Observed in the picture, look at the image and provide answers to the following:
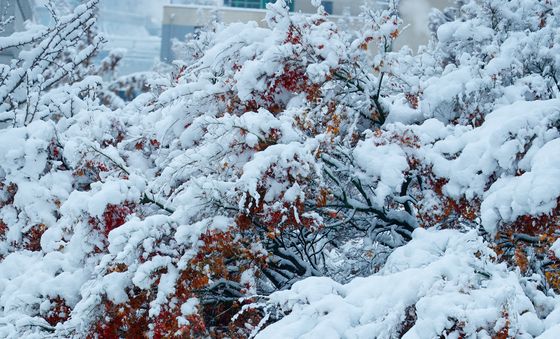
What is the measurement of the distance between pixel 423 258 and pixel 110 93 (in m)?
19.0

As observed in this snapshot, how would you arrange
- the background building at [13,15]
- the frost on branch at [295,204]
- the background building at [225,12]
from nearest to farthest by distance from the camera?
the frost on branch at [295,204] → the background building at [13,15] → the background building at [225,12]

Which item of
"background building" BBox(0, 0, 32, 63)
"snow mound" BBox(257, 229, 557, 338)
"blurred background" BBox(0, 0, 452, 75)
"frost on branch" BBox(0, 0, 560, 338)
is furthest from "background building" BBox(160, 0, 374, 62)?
"snow mound" BBox(257, 229, 557, 338)

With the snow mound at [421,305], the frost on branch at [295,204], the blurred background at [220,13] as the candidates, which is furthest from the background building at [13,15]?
the snow mound at [421,305]

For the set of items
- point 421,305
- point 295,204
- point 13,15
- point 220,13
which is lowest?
point 220,13

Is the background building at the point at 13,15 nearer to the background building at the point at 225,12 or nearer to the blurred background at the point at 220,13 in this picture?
the blurred background at the point at 220,13

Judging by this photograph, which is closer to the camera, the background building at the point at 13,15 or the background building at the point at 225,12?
the background building at the point at 13,15

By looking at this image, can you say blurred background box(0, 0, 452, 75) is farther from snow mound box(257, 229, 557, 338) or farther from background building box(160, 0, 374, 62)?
snow mound box(257, 229, 557, 338)

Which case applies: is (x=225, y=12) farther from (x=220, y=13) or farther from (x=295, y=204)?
(x=295, y=204)

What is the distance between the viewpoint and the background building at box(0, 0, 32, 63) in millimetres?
17047

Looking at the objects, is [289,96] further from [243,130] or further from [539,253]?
[539,253]

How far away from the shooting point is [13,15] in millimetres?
18203

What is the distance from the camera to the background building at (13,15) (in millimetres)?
17047

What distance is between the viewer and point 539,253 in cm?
644

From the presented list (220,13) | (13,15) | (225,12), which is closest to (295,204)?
(13,15)
